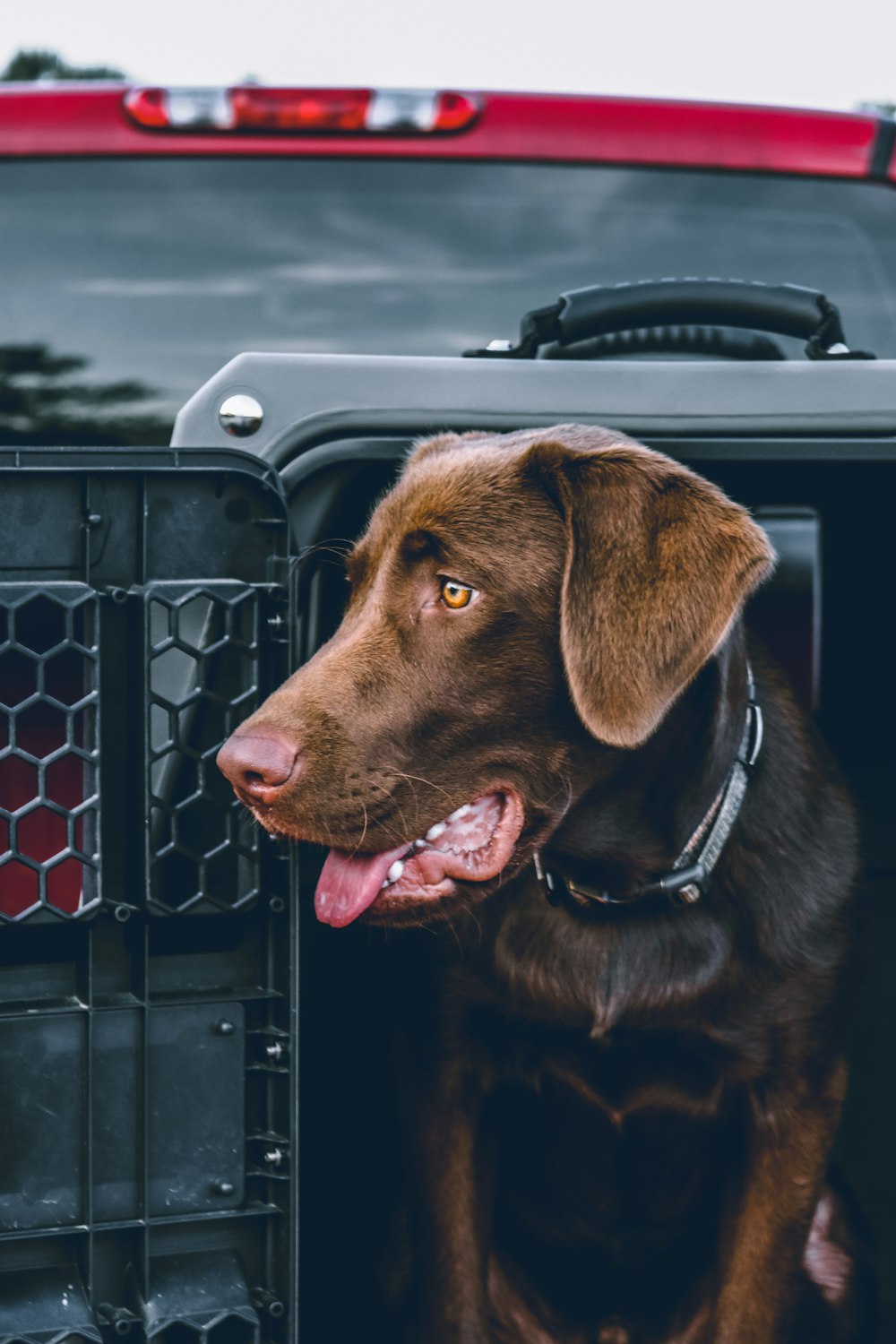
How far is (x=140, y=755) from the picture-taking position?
1479 millimetres

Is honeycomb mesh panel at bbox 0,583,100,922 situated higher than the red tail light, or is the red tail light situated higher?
the red tail light

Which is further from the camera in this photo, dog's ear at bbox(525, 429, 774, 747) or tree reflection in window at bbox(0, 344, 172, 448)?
tree reflection in window at bbox(0, 344, 172, 448)

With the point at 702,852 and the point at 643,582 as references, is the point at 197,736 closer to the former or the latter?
the point at 643,582

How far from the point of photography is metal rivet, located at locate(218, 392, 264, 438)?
1628 millimetres

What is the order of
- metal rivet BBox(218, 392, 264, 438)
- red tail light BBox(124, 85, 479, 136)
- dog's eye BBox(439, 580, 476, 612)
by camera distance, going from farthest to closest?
1. red tail light BBox(124, 85, 479, 136)
2. dog's eye BBox(439, 580, 476, 612)
3. metal rivet BBox(218, 392, 264, 438)

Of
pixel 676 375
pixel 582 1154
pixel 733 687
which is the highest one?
pixel 676 375

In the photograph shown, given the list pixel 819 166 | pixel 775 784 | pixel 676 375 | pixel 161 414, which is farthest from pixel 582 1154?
pixel 819 166

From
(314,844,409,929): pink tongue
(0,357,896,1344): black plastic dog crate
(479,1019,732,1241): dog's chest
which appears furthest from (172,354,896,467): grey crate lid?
(479,1019,732,1241): dog's chest

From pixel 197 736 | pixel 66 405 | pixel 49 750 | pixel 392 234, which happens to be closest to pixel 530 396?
pixel 197 736

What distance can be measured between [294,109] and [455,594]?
818 millimetres

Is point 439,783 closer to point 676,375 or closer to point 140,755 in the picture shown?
point 140,755

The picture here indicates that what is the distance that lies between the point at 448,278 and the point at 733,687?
40.3 inches

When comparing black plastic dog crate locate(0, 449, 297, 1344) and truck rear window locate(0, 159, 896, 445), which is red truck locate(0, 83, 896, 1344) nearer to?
truck rear window locate(0, 159, 896, 445)

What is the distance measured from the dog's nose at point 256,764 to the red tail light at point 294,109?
1030mm
